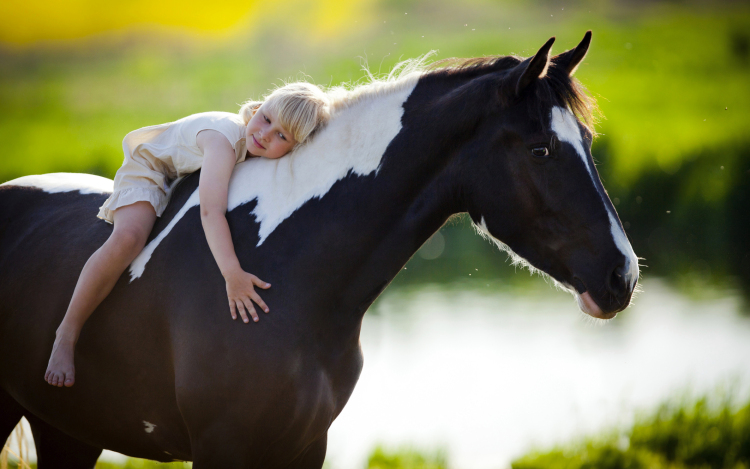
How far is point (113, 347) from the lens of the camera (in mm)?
2066

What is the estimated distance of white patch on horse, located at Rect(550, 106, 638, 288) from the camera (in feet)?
5.73

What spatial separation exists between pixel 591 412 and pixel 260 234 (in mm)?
4727

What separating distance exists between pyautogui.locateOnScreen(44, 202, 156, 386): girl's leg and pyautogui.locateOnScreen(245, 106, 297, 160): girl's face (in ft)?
1.72

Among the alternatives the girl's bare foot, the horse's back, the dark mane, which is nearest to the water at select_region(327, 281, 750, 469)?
the dark mane

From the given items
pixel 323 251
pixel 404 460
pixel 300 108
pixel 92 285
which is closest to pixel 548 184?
pixel 323 251

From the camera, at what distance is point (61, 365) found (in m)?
2.02

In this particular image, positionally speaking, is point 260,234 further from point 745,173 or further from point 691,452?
point 745,173

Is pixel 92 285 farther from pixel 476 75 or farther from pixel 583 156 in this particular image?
pixel 583 156

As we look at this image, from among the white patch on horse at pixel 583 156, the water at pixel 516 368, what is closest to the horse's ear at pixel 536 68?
the white patch on horse at pixel 583 156

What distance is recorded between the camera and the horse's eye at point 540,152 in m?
1.78

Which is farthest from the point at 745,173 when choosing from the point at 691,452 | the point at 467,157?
the point at 467,157

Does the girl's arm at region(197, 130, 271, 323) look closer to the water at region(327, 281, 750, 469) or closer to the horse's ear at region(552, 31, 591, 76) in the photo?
the horse's ear at region(552, 31, 591, 76)

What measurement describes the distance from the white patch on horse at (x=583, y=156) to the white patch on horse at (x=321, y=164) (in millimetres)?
532

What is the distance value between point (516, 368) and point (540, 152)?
5.48m
